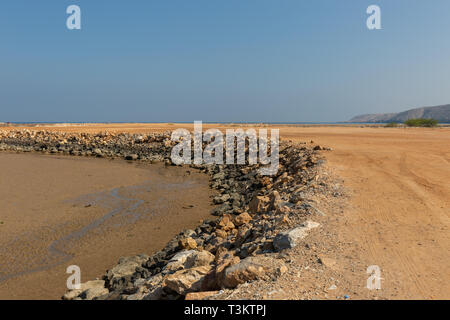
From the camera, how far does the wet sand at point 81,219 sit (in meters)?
6.44

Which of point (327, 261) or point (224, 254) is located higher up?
point (327, 261)

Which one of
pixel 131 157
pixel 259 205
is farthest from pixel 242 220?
pixel 131 157

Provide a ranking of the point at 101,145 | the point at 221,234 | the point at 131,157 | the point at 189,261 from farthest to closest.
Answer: the point at 101,145 → the point at 131,157 → the point at 221,234 → the point at 189,261

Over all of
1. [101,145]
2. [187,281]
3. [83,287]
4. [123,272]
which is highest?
[101,145]

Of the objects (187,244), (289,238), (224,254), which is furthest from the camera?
(187,244)

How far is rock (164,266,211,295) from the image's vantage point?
13.4 ft

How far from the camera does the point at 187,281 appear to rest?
4168 millimetres

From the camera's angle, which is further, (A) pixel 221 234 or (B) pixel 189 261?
(A) pixel 221 234

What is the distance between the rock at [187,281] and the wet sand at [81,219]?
2.70 m

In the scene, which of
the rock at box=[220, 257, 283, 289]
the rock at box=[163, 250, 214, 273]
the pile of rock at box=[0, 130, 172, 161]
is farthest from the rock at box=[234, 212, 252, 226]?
the pile of rock at box=[0, 130, 172, 161]

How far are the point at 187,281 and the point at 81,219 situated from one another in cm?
663

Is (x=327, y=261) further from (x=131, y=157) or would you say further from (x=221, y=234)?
(x=131, y=157)

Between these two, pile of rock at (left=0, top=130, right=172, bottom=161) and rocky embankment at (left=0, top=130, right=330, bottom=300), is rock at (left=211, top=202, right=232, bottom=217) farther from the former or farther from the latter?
pile of rock at (left=0, top=130, right=172, bottom=161)

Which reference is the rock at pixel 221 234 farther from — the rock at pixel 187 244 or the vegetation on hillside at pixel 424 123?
the vegetation on hillside at pixel 424 123
